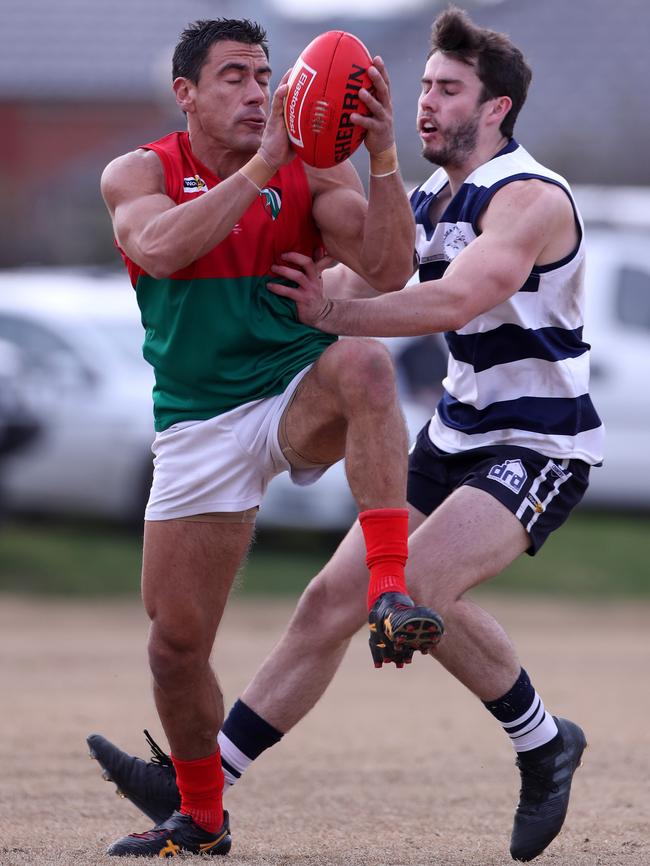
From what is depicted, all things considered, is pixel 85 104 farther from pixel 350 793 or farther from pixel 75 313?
pixel 350 793

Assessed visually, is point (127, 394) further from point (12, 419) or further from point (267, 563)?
point (267, 563)

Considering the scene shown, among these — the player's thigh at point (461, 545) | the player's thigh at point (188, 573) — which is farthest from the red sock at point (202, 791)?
the player's thigh at point (461, 545)

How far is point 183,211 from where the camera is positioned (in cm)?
495

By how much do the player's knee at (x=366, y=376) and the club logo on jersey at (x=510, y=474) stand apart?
23.5 inches

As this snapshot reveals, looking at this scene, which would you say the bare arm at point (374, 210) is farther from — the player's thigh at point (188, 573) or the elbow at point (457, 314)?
the player's thigh at point (188, 573)

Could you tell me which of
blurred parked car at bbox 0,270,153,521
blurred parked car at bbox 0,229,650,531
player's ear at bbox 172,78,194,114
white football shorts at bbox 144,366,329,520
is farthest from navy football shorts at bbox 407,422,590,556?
blurred parked car at bbox 0,270,153,521

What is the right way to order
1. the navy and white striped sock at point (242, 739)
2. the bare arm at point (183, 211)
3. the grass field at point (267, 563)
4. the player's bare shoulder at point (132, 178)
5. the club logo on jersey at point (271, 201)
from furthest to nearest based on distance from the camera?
the grass field at point (267, 563), the navy and white striped sock at point (242, 739), the club logo on jersey at point (271, 201), the player's bare shoulder at point (132, 178), the bare arm at point (183, 211)

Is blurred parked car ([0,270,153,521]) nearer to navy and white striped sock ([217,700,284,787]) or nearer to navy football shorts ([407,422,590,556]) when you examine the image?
navy and white striped sock ([217,700,284,787])

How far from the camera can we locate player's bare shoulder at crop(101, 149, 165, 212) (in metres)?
5.19

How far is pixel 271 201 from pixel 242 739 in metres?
1.92

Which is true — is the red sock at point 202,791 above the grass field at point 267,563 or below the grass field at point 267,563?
below

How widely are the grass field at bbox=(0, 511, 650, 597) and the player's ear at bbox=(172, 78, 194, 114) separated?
327 inches

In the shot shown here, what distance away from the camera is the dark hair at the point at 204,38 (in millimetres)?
5281

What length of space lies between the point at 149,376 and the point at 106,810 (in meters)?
6.85
